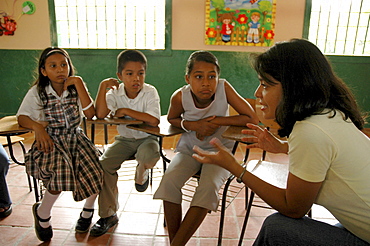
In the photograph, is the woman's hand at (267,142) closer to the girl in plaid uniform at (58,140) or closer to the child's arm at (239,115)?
the child's arm at (239,115)

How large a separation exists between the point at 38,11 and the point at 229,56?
10.2 ft

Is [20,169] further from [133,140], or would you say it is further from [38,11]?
[38,11]

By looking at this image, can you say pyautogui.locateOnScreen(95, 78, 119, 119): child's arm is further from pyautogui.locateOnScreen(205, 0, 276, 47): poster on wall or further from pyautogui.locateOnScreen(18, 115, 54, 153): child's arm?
pyautogui.locateOnScreen(205, 0, 276, 47): poster on wall

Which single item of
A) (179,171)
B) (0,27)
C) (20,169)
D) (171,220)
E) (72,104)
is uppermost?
(0,27)

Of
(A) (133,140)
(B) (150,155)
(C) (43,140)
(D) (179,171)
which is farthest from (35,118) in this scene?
(D) (179,171)

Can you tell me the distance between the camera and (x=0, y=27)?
15.8 ft

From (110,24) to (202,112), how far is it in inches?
142

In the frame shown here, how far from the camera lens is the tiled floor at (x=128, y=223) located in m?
1.85

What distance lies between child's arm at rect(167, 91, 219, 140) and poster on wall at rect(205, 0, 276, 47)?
9.40 ft

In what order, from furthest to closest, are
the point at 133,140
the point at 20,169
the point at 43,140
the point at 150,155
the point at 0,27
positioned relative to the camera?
the point at 0,27
the point at 20,169
the point at 133,140
the point at 150,155
the point at 43,140

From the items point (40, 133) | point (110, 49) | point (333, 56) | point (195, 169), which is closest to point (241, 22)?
point (333, 56)

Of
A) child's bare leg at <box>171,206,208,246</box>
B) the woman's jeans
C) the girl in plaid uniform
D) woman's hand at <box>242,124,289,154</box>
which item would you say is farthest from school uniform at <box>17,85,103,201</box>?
the woman's jeans

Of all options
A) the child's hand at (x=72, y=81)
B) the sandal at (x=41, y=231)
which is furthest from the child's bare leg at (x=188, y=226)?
the child's hand at (x=72, y=81)

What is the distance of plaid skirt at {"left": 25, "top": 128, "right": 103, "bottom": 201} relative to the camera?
5.70ft
